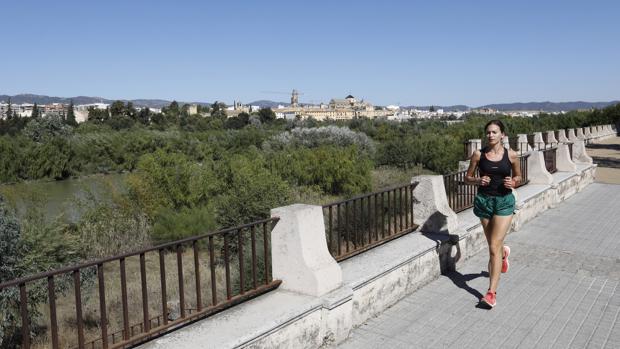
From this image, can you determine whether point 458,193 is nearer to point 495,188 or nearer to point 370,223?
point 370,223

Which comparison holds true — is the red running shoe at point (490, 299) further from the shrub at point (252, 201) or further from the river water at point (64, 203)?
the river water at point (64, 203)

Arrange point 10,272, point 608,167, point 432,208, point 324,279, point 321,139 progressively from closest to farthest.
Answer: point 324,279, point 432,208, point 10,272, point 608,167, point 321,139

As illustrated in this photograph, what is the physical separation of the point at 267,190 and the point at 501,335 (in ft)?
35.4

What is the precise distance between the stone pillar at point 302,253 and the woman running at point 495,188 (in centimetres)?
167

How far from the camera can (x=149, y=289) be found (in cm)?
1045

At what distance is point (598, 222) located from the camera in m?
9.73

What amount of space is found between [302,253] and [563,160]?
37.8 feet

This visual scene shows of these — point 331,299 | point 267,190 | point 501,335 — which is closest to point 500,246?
point 501,335

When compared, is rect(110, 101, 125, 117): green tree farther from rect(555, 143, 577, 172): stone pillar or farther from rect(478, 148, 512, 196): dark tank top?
rect(478, 148, 512, 196): dark tank top

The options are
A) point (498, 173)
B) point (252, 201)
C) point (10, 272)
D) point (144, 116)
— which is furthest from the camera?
point (144, 116)

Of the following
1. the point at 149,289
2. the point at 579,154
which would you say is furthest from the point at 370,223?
the point at 579,154

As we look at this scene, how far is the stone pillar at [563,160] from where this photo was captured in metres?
13.7

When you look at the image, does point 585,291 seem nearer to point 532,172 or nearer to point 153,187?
Answer: point 532,172

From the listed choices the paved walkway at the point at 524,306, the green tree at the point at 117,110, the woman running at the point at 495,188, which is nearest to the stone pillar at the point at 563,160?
the paved walkway at the point at 524,306
